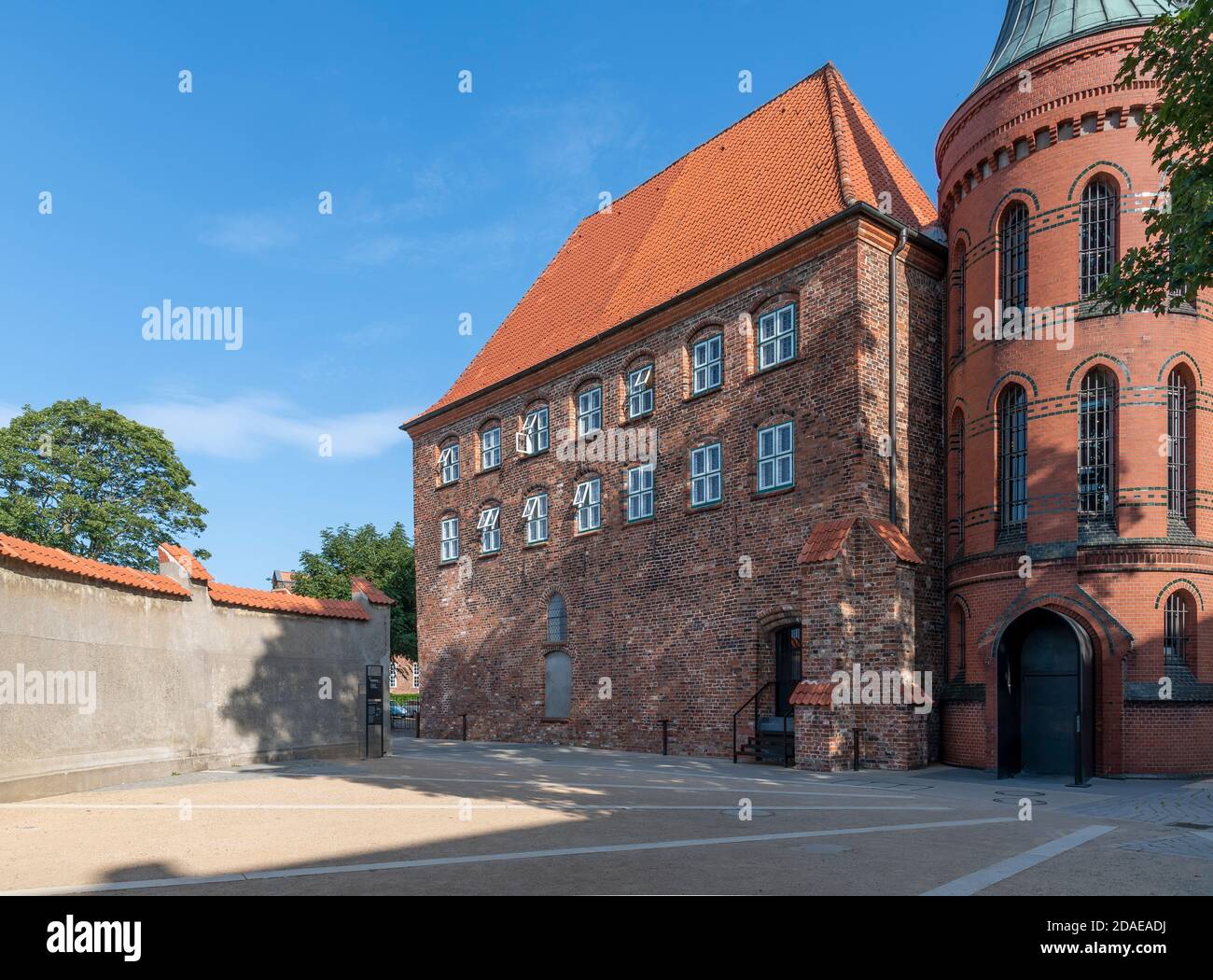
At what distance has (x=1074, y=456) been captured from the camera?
54.1 feet

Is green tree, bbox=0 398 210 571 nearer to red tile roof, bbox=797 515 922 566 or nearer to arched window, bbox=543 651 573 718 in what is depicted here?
arched window, bbox=543 651 573 718

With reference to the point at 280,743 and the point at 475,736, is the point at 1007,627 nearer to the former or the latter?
the point at 280,743

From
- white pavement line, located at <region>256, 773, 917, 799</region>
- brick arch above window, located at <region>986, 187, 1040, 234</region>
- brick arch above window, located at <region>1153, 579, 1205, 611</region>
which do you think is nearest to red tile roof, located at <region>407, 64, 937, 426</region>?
brick arch above window, located at <region>986, 187, 1040, 234</region>

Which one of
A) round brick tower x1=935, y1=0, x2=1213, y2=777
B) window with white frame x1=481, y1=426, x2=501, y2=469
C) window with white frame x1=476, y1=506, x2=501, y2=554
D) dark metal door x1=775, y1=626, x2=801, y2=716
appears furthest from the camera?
window with white frame x1=481, y1=426, x2=501, y2=469

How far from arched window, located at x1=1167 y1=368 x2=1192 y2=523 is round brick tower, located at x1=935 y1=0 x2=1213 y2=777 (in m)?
0.02

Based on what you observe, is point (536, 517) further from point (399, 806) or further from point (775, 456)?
point (399, 806)

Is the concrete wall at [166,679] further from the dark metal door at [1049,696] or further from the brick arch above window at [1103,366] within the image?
the brick arch above window at [1103,366]

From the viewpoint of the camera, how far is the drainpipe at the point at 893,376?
58.6ft

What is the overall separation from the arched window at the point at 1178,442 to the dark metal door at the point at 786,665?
6670 mm

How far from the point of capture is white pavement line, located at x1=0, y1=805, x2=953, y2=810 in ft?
37.7

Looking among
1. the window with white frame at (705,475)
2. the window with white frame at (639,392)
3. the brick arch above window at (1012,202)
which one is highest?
the brick arch above window at (1012,202)

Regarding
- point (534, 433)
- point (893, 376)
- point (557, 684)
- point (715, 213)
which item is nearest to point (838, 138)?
point (715, 213)

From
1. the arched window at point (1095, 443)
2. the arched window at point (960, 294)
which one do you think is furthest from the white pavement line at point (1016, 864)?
the arched window at point (960, 294)

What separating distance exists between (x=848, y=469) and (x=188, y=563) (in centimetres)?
1149
